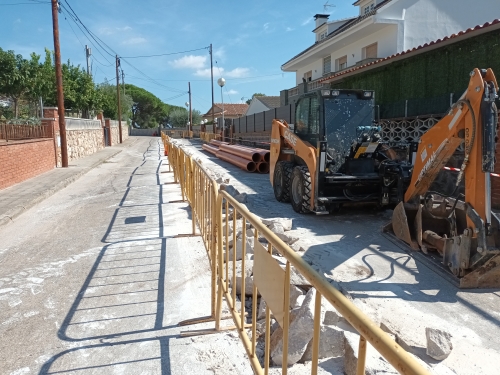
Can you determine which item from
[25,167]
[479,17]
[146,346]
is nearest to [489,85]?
[146,346]

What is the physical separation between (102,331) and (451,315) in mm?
3421

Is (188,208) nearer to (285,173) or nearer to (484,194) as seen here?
(285,173)

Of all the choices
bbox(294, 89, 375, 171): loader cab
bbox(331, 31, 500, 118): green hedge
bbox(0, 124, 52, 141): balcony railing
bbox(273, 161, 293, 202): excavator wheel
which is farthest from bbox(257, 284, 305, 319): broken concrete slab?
bbox(0, 124, 52, 141): balcony railing

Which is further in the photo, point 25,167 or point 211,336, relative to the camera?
point 25,167

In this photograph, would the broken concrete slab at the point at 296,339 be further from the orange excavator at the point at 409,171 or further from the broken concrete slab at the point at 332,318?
the orange excavator at the point at 409,171

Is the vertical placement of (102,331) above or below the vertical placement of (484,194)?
below

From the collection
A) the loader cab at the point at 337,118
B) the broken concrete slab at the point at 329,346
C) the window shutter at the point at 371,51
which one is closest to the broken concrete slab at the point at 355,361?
the broken concrete slab at the point at 329,346

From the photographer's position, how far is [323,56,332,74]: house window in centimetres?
2530

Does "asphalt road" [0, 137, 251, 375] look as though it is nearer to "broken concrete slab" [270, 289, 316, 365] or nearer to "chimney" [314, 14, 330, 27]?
"broken concrete slab" [270, 289, 316, 365]

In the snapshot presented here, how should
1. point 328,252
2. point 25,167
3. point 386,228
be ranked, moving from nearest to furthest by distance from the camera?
1. point 328,252
2. point 386,228
3. point 25,167

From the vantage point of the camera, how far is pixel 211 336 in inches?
134

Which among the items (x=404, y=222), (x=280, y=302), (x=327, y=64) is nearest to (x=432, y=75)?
(x=404, y=222)

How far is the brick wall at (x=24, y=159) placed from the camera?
11.2 m

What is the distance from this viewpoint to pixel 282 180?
9.54 meters
